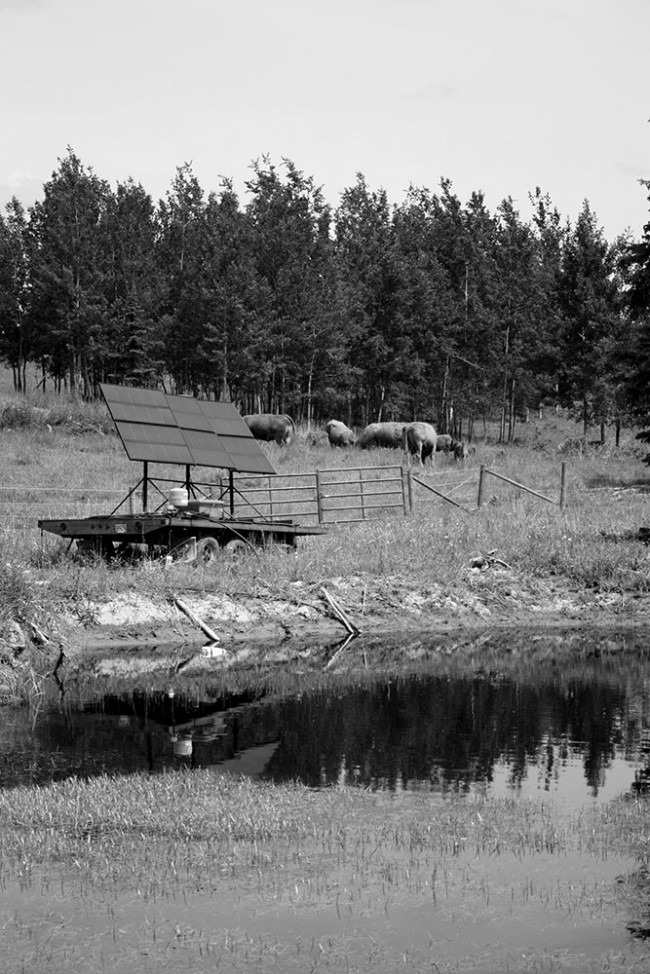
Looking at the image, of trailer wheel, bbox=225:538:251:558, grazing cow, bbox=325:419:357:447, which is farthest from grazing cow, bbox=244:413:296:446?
trailer wheel, bbox=225:538:251:558

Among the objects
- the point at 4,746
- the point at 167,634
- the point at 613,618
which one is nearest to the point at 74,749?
the point at 4,746

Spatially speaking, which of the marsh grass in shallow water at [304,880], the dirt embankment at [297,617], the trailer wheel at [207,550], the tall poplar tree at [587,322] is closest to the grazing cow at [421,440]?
the tall poplar tree at [587,322]

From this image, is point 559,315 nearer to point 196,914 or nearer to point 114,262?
point 114,262

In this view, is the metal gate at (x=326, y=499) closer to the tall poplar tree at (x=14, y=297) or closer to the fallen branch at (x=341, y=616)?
the fallen branch at (x=341, y=616)

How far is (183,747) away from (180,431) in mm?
11184

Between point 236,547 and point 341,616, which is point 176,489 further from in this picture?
point 341,616

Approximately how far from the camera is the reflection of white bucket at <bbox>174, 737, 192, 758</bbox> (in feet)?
52.5

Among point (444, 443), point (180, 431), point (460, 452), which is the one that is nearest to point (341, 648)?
point (180, 431)

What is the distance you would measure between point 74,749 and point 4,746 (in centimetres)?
92

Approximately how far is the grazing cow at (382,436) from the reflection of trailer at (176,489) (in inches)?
1128

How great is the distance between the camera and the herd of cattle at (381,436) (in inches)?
2131

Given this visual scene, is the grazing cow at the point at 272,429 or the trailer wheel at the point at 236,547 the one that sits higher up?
the grazing cow at the point at 272,429

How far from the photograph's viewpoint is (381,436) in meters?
57.1

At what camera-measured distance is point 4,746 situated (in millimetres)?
16141
